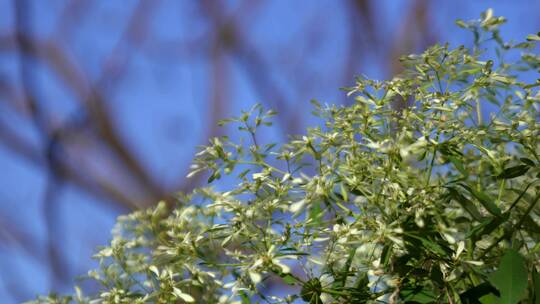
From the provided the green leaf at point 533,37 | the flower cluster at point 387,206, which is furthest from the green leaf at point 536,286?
the green leaf at point 533,37

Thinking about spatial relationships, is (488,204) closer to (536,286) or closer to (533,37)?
(536,286)

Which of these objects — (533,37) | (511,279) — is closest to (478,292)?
(511,279)

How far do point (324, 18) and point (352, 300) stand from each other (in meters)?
1.58

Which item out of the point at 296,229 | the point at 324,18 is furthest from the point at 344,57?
the point at 296,229

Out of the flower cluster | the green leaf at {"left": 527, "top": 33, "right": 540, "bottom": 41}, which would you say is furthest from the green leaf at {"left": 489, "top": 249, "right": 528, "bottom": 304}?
the green leaf at {"left": 527, "top": 33, "right": 540, "bottom": 41}

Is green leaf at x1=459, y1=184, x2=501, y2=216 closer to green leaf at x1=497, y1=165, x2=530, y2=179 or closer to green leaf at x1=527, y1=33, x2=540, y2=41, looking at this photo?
green leaf at x1=497, y1=165, x2=530, y2=179

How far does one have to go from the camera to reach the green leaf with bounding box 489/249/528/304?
0.59 m

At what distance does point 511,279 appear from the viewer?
1.98 feet

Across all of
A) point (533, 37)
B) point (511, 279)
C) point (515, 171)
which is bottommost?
point (511, 279)

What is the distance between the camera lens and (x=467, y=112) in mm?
807

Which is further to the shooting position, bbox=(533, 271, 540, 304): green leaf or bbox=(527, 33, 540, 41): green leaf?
bbox=(527, 33, 540, 41): green leaf

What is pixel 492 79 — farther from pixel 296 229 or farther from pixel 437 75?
pixel 296 229

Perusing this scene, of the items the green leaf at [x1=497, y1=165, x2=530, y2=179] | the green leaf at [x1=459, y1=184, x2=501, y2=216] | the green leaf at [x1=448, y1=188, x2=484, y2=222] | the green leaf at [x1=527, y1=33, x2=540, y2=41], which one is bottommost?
the green leaf at [x1=459, y1=184, x2=501, y2=216]

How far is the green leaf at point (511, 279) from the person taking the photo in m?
0.59
